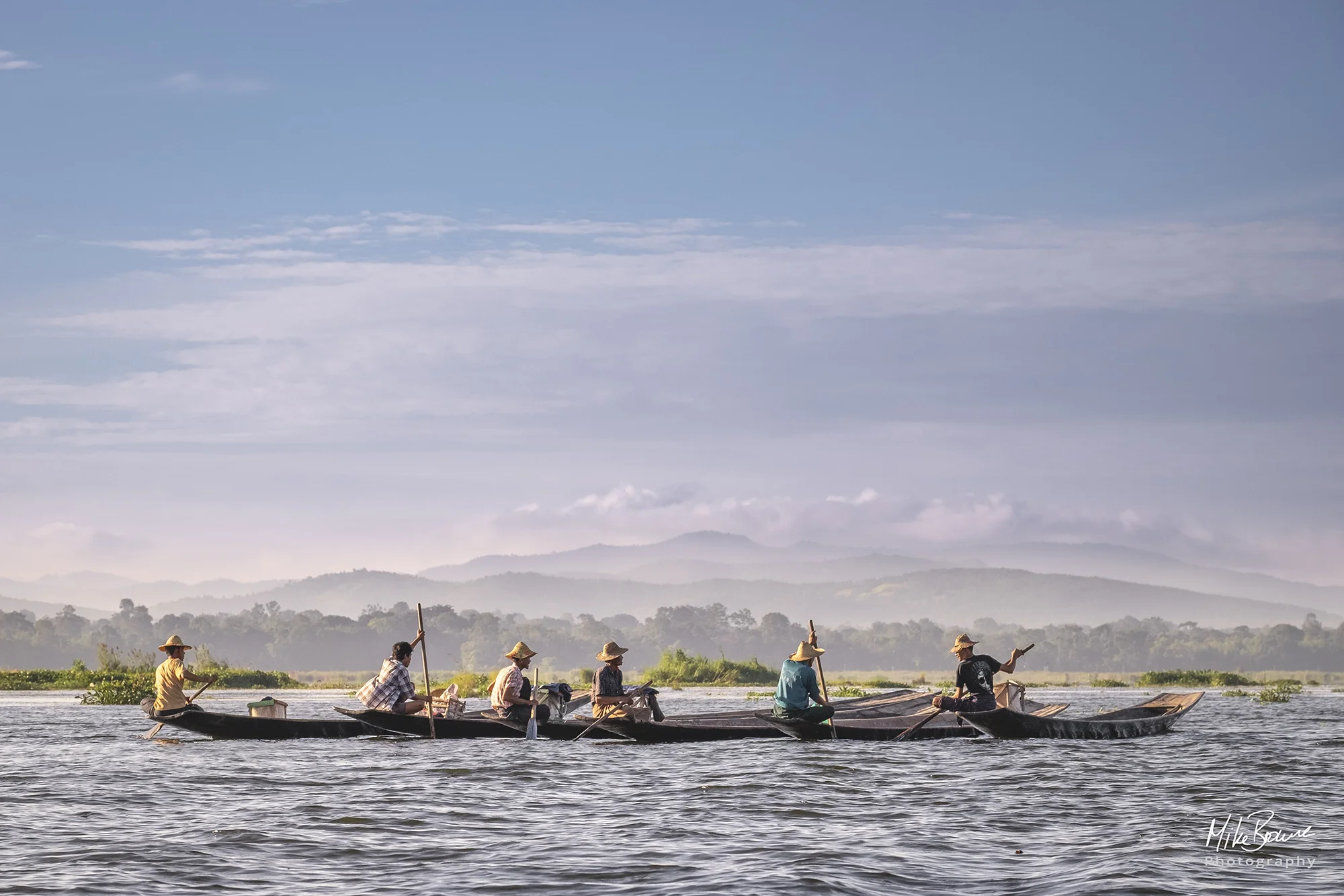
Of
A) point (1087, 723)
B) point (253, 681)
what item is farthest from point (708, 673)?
point (1087, 723)

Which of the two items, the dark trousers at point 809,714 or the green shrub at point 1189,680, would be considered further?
the green shrub at point 1189,680

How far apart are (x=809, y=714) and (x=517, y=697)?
18.1 ft

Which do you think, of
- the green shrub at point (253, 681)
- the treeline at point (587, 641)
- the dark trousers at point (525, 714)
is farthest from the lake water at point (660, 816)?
the treeline at point (587, 641)

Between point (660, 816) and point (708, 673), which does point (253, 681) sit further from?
point (660, 816)

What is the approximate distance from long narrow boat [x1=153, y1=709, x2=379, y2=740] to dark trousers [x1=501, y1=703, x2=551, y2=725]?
2.91 m

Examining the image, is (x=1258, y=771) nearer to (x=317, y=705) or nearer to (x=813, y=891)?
(x=813, y=891)

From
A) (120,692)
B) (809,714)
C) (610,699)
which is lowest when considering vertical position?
(809,714)

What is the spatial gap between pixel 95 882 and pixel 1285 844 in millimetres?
11834

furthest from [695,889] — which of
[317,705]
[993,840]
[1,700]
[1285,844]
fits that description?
[1,700]

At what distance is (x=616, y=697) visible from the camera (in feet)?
86.4

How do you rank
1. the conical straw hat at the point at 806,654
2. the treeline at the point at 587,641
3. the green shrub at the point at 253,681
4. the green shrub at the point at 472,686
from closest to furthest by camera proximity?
the conical straw hat at the point at 806,654 → the green shrub at the point at 472,686 → the green shrub at the point at 253,681 → the treeline at the point at 587,641

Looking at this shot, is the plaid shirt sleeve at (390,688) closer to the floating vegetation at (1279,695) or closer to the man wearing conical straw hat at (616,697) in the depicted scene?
the man wearing conical straw hat at (616,697)

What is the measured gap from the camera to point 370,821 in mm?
16703

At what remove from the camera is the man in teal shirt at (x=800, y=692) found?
25.4 metres
